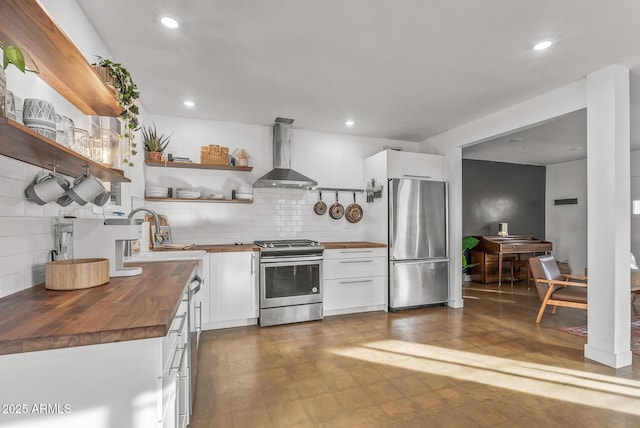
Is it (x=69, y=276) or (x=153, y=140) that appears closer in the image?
(x=69, y=276)

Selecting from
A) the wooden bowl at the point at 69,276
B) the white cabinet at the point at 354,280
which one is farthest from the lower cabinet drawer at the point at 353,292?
the wooden bowl at the point at 69,276

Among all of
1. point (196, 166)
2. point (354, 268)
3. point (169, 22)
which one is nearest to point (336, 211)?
point (354, 268)

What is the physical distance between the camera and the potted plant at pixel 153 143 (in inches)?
138

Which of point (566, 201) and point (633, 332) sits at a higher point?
point (566, 201)

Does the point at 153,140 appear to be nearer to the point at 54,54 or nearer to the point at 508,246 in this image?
the point at 54,54

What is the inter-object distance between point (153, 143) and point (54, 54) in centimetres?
245

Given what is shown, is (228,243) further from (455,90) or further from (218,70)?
(455,90)

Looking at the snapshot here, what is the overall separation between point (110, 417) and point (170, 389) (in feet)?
0.80

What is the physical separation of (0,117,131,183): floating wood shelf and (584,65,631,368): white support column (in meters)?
3.58

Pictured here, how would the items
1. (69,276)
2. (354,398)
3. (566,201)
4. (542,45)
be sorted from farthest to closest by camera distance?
(566,201), (542,45), (354,398), (69,276)

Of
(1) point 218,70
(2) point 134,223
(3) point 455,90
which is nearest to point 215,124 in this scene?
(1) point 218,70

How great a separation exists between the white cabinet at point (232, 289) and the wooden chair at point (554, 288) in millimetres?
3273

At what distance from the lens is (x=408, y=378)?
236 cm

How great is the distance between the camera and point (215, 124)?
4.02m
